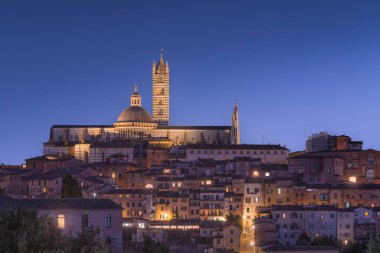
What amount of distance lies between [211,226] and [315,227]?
20.8ft

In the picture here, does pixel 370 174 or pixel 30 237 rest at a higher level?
pixel 370 174

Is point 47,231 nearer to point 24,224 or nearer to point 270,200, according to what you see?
point 24,224

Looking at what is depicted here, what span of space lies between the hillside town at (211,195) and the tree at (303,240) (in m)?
0.07

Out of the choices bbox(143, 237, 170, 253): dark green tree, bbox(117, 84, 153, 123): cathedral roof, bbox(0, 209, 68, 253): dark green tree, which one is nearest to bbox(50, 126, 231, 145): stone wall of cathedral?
bbox(117, 84, 153, 123): cathedral roof

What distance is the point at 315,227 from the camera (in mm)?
45656

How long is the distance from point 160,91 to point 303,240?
60.5m

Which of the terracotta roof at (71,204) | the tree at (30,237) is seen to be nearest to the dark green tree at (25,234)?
the tree at (30,237)

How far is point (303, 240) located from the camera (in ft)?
139

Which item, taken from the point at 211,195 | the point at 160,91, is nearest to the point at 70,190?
the point at 211,195

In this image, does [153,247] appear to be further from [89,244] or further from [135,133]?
[135,133]

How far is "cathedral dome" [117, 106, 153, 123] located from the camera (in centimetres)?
8681

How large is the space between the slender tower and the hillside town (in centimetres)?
2179

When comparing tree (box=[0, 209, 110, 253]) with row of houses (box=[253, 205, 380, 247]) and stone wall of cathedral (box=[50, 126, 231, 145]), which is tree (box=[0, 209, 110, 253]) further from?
stone wall of cathedral (box=[50, 126, 231, 145])

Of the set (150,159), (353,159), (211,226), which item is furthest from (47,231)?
(150,159)
